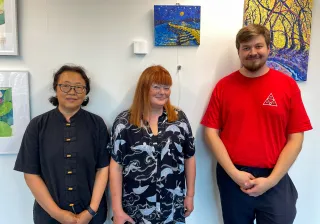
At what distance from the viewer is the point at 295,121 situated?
147 cm

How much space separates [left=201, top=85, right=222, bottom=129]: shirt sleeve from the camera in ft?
5.21

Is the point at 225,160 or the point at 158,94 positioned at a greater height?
the point at 158,94

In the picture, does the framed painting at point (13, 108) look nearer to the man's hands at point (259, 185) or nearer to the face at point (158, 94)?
the face at point (158, 94)

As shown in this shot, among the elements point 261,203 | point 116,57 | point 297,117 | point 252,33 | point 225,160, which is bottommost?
point 261,203

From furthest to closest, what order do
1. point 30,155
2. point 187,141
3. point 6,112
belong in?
point 6,112 < point 187,141 < point 30,155

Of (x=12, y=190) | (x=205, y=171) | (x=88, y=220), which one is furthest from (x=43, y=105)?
(x=205, y=171)

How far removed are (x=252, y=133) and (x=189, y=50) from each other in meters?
0.65

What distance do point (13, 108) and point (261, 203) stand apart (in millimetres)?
1583

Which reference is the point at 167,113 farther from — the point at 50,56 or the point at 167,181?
the point at 50,56

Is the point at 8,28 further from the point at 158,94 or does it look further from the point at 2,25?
the point at 158,94

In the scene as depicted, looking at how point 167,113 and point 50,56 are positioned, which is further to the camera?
point 50,56

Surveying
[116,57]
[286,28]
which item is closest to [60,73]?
[116,57]

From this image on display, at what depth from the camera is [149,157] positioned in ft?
4.67

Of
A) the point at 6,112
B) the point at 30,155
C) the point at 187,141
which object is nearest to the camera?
the point at 30,155
